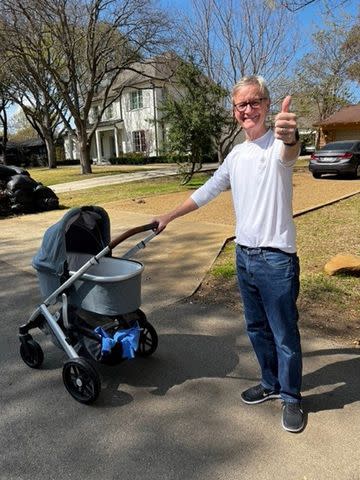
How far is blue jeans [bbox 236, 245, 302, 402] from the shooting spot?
2609mm

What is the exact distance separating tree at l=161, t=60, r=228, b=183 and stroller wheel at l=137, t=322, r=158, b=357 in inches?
520

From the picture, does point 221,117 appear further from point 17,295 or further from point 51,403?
point 51,403

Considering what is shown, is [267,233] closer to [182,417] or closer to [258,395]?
[258,395]

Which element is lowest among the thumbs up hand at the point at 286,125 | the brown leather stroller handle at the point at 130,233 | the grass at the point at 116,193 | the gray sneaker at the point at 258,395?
the grass at the point at 116,193

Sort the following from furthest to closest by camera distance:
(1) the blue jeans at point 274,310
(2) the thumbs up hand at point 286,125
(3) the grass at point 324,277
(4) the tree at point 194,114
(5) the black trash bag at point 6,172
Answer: (4) the tree at point 194,114 → (5) the black trash bag at point 6,172 → (3) the grass at point 324,277 → (1) the blue jeans at point 274,310 → (2) the thumbs up hand at point 286,125

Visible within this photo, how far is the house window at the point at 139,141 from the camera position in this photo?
41.2 m

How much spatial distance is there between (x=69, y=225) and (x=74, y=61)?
2301 centimetres

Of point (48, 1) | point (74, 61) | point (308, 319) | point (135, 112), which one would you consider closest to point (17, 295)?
point (308, 319)

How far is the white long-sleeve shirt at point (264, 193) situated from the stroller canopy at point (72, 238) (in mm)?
1322

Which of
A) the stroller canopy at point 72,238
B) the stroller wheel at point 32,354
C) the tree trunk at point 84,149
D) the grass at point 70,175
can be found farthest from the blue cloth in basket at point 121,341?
the tree trunk at point 84,149

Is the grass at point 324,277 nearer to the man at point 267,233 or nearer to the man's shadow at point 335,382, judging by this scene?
the man's shadow at point 335,382

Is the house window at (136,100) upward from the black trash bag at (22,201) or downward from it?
upward

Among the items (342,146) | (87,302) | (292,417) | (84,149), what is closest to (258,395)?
(292,417)

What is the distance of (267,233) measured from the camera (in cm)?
259
